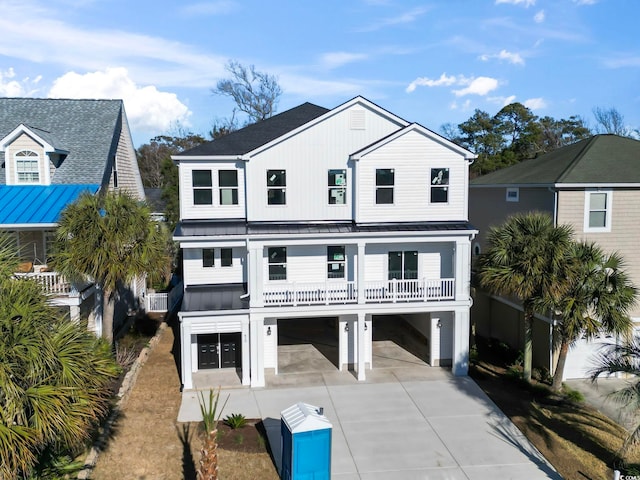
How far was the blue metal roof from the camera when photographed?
63.7ft

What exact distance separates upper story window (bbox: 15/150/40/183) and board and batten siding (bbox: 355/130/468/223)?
1322 centimetres

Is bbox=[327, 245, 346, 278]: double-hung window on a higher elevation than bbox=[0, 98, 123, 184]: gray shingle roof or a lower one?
lower

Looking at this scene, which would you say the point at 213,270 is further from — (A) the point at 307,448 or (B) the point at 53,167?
(A) the point at 307,448

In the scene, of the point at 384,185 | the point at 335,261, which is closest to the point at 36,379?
the point at 335,261

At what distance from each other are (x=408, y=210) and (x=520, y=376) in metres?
7.43

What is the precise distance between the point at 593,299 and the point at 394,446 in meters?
8.35

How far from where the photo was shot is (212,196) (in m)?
21.2

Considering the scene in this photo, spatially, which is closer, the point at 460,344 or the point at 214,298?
the point at 214,298

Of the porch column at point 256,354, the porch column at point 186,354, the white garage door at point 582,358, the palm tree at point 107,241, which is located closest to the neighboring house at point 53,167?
the palm tree at point 107,241

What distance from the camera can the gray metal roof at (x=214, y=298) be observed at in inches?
758

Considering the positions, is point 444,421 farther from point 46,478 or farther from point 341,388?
point 46,478

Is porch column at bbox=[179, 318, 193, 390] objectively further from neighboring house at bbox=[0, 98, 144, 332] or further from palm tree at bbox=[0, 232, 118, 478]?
palm tree at bbox=[0, 232, 118, 478]

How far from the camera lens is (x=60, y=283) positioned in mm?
19234

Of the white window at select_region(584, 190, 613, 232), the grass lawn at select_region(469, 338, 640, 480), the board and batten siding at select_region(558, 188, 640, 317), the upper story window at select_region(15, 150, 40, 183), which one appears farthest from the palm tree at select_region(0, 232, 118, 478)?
the white window at select_region(584, 190, 613, 232)
